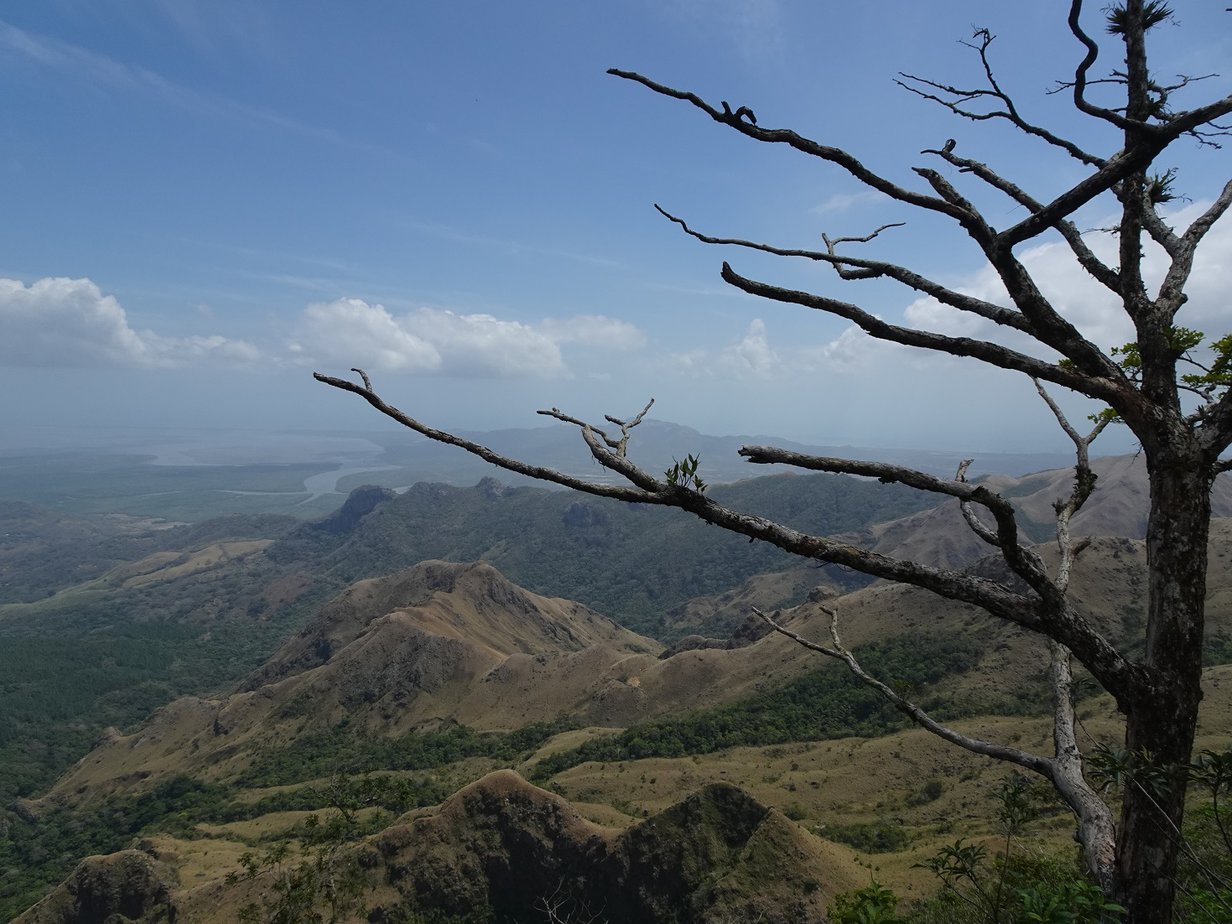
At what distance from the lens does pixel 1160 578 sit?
12.8ft

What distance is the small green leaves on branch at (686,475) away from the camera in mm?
3633

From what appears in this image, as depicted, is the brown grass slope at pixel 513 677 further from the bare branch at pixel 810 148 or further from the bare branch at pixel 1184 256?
the bare branch at pixel 810 148

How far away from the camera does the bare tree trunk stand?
3.78m

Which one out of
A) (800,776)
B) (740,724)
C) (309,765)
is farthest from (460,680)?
(800,776)

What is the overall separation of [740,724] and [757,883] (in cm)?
3376

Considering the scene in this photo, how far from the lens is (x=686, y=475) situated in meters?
3.78

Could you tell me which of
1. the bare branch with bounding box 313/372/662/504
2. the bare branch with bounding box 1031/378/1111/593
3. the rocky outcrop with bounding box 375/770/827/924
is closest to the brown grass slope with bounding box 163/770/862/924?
the rocky outcrop with bounding box 375/770/827/924

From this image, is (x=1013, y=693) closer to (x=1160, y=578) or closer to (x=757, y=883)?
(x=757, y=883)

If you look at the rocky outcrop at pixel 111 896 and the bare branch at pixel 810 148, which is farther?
the rocky outcrop at pixel 111 896

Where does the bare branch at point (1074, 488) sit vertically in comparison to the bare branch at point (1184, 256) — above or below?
below

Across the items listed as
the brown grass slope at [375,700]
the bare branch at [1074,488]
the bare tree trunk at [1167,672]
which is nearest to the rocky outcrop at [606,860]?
the bare branch at [1074,488]

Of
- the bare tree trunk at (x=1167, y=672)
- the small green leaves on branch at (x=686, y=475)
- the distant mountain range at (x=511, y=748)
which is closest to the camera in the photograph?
the small green leaves on branch at (x=686, y=475)

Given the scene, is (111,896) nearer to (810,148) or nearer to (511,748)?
(511,748)

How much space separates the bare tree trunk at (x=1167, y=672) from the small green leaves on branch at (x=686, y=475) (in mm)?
2640
